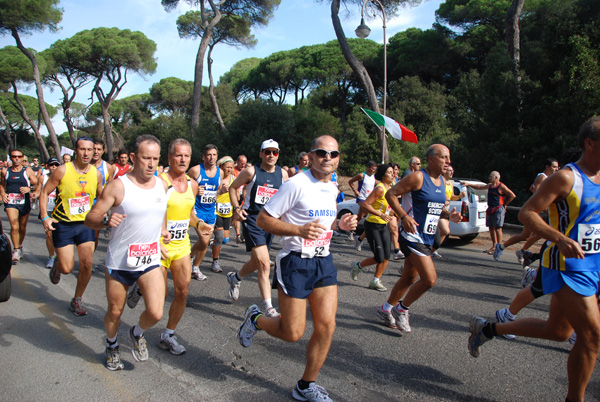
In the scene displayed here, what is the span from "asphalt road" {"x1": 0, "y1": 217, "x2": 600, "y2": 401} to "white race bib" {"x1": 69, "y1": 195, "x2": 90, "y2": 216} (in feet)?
3.67

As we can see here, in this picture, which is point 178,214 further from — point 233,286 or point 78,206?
point 78,206

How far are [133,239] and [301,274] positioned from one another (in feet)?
4.58

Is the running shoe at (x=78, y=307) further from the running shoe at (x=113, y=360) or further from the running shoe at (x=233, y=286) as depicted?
the running shoe at (x=233, y=286)

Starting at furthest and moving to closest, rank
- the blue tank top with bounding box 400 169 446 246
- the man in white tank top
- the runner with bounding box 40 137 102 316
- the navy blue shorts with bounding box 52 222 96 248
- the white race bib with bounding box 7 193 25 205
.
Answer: the white race bib with bounding box 7 193 25 205 → the navy blue shorts with bounding box 52 222 96 248 → the runner with bounding box 40 137 102 316 → the blue tank top with bounding box 400 169 446 246 → the man in white tank top

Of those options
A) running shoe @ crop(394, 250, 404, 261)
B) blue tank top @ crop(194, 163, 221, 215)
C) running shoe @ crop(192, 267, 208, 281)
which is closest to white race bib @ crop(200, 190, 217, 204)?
blue tank top @ crop(194, 163, 221, 215)

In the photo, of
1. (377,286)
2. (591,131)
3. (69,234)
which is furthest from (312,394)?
(69,234)

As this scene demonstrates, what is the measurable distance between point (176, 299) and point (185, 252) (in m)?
0.44

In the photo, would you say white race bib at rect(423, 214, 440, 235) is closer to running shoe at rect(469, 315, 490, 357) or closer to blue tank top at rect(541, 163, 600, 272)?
running shoe at rect(469, 315, 490, 357)

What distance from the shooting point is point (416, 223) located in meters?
4.30

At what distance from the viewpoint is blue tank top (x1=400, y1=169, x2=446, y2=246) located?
4309 millimetres

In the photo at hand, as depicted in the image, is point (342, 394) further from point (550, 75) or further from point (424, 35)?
point (424, 35)

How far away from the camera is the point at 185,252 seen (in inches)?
158

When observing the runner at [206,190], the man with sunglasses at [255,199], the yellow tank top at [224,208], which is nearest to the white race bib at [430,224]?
the man with sunglasses at [255,199]

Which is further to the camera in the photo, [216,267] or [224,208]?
[224,208]
